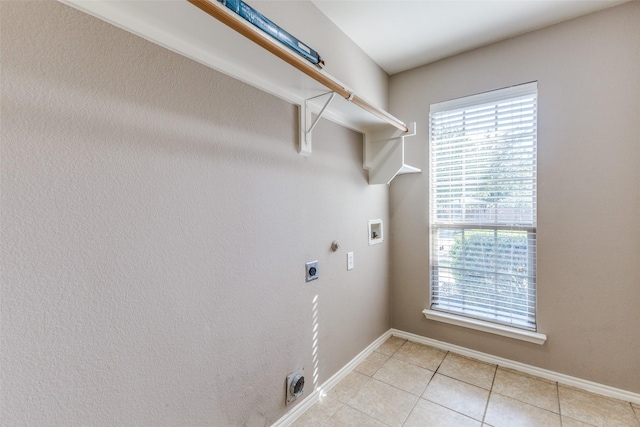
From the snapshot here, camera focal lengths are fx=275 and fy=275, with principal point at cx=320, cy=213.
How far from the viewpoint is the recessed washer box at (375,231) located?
220 cm

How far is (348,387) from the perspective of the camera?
176cm

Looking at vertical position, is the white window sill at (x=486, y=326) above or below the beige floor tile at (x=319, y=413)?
above

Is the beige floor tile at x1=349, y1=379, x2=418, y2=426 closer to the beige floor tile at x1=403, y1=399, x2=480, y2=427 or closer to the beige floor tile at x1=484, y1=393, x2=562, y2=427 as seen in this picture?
the beige floor tile at x1=403, y1=399, x2=480, y2=427

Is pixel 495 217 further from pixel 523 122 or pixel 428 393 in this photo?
pixel 428 393

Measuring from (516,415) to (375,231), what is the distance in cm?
137

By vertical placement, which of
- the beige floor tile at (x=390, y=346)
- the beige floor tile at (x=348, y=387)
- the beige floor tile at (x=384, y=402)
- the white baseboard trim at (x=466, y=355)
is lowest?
the beige floor tile at (x=390, y=346)

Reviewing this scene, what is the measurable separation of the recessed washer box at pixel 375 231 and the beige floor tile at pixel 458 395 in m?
1.02

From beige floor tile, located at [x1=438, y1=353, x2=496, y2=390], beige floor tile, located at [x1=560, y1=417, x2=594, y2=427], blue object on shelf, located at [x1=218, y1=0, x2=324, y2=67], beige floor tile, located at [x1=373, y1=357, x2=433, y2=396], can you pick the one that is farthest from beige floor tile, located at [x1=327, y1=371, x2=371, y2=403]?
blue object on shelf, located at [x1=218, y1=0, x2=324, y2=67]

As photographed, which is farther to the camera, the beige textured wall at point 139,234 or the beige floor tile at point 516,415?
the beige floor tile at point 516,415

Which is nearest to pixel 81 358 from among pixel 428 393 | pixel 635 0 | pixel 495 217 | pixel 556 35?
pixel 428 393

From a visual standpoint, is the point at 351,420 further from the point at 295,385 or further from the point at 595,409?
the point at 595,409

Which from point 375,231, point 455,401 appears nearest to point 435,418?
point 455,401

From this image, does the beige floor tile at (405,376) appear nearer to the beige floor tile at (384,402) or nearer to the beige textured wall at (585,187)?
the beige floor tile at (384,402)

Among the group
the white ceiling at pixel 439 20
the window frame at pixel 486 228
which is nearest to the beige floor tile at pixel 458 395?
the window frame at pixel 486 228
